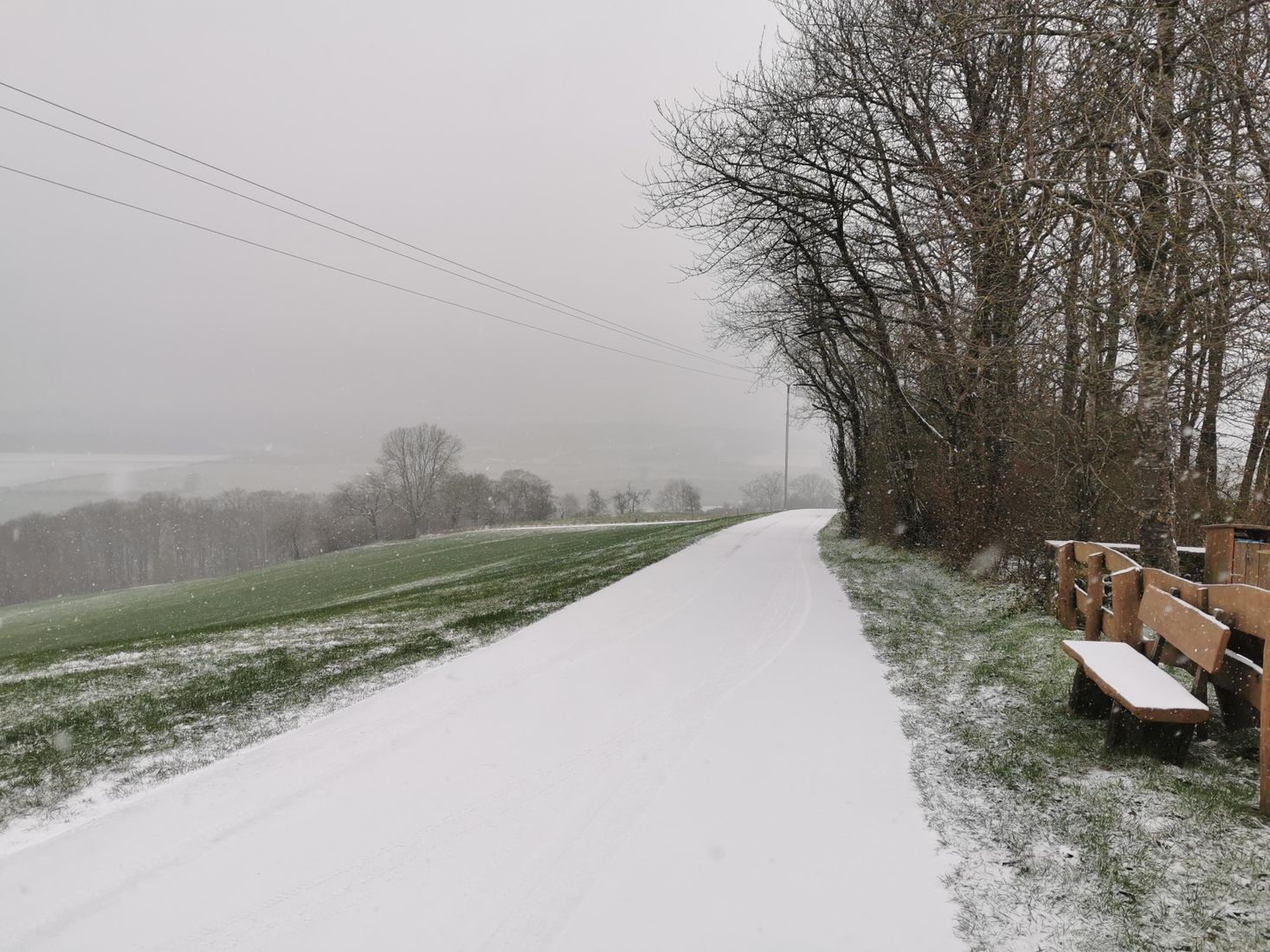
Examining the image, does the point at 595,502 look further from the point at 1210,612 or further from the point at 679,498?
the point at 1210,612

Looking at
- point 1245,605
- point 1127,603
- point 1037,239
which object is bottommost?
point 1127,603

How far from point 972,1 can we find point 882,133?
7.30 meters

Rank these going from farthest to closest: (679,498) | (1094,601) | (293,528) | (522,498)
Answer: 1. (679,498)
2. (522,498)
3. (293,528)
4. (1094,601)

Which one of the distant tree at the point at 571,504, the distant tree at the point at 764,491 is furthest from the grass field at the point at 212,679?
the distant tree at the point at 764,491

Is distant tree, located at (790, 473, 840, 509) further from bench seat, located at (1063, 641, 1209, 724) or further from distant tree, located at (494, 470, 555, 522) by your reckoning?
bench seat, located at (1063, 641, 1209, 724)

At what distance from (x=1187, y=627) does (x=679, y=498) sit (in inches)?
4016

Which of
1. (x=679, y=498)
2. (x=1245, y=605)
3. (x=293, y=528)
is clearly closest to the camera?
(x=1245, y=605)

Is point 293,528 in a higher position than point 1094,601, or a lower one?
lower

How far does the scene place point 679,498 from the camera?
105500 mm

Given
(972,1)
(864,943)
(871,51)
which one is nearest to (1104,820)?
(864,943)

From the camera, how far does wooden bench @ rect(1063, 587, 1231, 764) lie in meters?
3.31

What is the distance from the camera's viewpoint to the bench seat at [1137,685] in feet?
10.9

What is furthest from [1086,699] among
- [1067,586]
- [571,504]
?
[571,504]

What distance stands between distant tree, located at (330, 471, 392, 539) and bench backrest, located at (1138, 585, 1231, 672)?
73711 mm
